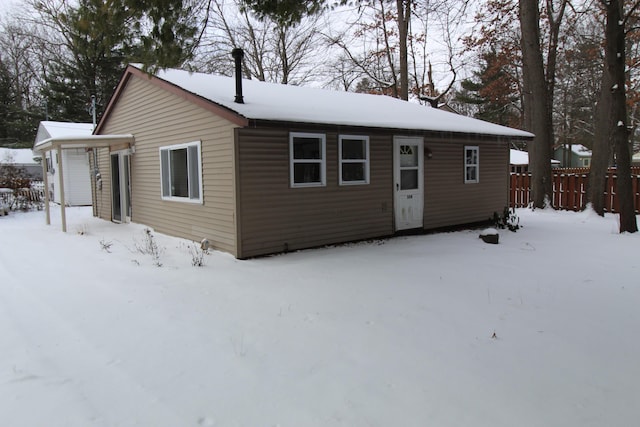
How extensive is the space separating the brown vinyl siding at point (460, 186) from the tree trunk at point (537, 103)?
2352mm

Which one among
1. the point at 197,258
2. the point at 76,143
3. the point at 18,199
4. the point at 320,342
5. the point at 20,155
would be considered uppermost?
the point at 20,155

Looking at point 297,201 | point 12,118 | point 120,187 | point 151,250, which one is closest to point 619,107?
point 297,201

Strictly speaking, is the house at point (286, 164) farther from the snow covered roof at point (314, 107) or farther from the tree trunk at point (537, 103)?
the tree trunk at point (537, 103)

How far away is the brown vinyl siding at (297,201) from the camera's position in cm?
730

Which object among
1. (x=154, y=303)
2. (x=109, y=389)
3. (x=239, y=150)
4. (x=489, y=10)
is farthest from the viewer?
(x=489, y=10)

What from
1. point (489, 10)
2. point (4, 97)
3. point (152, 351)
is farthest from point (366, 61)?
point (4, 97)

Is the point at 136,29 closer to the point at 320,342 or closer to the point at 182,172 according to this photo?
the point at 182,172

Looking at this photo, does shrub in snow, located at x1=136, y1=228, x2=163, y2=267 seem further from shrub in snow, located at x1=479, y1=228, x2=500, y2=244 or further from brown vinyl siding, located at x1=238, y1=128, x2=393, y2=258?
shrub in snow, located at x1=479, y1=228, x2=500, y2=244

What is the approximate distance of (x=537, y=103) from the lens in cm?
1355

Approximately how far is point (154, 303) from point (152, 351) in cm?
135

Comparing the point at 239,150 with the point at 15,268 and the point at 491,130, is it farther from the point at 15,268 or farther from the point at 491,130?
the point at 491,130

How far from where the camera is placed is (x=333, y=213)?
27.9ft

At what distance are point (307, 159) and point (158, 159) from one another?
4.10m

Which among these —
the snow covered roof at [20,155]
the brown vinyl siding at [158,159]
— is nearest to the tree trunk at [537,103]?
the brown vinyl siding at [158,159]
